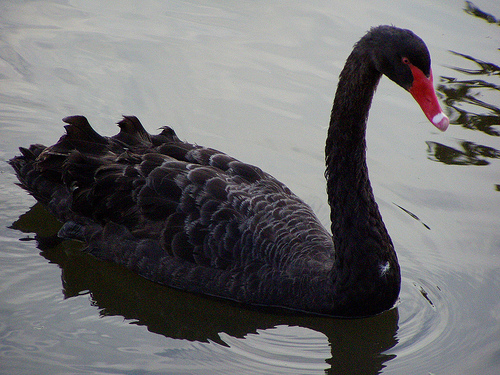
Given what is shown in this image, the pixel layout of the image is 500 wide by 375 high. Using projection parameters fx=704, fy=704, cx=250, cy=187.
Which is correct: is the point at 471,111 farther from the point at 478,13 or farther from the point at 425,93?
the point at 425,93

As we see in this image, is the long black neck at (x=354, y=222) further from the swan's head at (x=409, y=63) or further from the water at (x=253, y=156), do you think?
the swan's head at (x=409, y=63)

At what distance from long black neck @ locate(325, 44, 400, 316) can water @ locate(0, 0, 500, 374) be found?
325mm

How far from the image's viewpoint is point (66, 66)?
800cm

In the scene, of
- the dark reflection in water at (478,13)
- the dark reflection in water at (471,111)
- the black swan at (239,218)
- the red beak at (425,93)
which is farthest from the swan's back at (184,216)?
the dark reflection in water at (478,13)

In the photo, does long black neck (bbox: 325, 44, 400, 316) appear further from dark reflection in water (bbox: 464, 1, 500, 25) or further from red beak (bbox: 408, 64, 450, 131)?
dark reflection in water (bbox: 464, 1, 500, 25)

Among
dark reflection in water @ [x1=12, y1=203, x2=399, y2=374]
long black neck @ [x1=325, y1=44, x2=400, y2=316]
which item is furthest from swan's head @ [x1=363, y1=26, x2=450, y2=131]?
dark reflection in water @ [x1=12, y1=203, x2=399, y2=374]

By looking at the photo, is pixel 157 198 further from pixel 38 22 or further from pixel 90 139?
pixel 38 22

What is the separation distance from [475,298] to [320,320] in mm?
1193

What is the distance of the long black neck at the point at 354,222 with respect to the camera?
4703mm

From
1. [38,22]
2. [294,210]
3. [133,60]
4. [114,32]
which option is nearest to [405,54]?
[294,210]

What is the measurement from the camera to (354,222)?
16.0ft

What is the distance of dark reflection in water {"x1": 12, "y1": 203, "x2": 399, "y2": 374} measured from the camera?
4.70 meters

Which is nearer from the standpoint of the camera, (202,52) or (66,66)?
(66,66)

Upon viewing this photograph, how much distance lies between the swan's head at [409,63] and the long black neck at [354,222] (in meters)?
0.44
